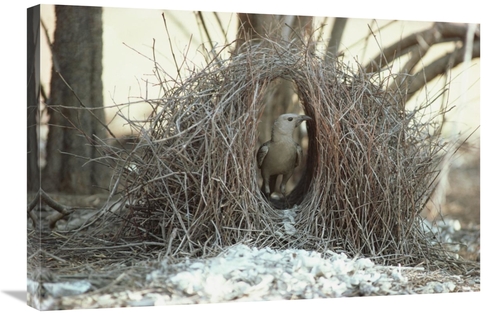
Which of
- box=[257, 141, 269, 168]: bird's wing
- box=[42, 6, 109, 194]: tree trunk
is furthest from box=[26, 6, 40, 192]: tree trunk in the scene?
box=[257, 141, 269, 168]: bird's wing

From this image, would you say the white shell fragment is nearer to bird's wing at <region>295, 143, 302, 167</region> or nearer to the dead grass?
the dead grass

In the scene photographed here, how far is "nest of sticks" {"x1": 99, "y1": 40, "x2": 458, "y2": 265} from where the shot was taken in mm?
4941

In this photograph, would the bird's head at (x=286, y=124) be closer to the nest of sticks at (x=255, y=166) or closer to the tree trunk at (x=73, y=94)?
the nest of sticks at (x=255, y=166)

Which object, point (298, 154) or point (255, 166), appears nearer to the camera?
point (255, 166)

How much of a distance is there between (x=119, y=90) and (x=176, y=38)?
0.53 m

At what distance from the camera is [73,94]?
18.1 feet

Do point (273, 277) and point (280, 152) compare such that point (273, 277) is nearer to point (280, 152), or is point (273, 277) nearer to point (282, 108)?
point (280, 152)

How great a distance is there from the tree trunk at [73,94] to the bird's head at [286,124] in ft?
3.93

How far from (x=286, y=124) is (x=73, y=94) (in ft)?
4.66

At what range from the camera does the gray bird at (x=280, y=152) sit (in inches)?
224

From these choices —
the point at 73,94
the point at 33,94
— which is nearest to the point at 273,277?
the point at 33,94

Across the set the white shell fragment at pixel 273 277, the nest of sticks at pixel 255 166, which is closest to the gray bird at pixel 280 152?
the nest of sticks at pixel 255 166

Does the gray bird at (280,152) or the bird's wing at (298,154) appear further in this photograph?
the bird's wing at (298,154)

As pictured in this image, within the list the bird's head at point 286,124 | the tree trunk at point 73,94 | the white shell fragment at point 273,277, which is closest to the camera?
the white shell fragment at point 273,277
